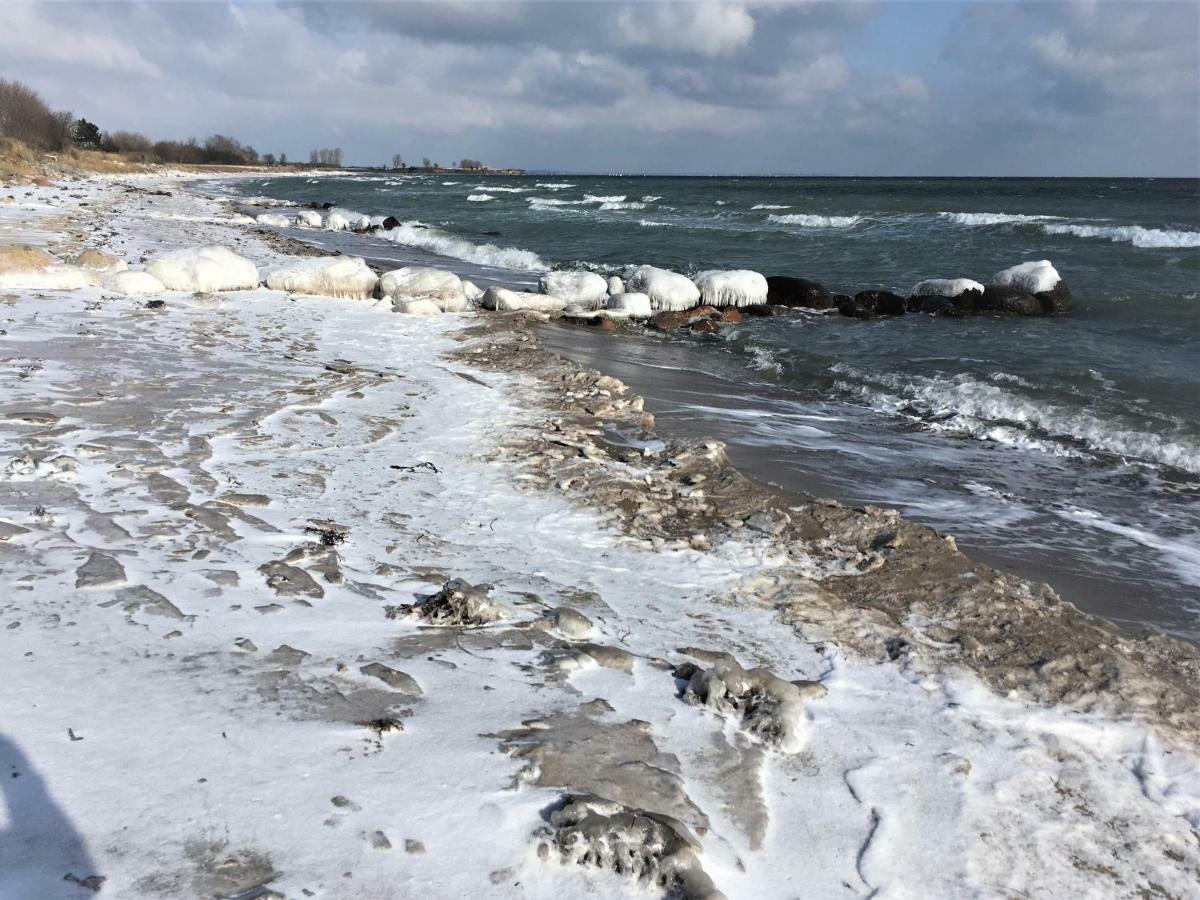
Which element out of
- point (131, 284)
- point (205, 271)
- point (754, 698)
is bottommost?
point (754, 698)

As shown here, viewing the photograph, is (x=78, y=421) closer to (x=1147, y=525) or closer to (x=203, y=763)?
(x=203, y=763)

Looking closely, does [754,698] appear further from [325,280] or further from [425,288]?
[325,280]

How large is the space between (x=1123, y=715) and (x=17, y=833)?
370 centimetres

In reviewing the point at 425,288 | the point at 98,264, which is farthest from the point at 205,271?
the point at 425,288

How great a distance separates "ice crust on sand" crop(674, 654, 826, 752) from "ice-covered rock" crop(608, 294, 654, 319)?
33.5ft

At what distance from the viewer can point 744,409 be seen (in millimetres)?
7926

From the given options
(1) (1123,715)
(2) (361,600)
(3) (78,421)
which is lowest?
(1) (1123,715)

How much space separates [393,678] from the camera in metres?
2.84

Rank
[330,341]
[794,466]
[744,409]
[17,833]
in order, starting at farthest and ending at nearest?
[330,341], [744,409], [794,466], [17,833]

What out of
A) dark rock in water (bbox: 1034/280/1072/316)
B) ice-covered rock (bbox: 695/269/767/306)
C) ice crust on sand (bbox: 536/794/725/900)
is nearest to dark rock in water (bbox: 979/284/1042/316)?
dark rock in water (bbox: 1034/280/1072/316)

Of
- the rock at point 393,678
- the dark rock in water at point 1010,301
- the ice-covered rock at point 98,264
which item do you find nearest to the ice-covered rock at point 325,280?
the ice-covered rock at point 98,264

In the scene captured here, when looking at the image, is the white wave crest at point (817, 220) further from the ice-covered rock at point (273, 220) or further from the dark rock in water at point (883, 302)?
the ice-covered rock at point (273, 220)

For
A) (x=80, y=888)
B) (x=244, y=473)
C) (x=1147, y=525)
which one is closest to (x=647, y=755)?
(x=80, y=888)

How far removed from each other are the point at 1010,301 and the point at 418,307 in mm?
10645
